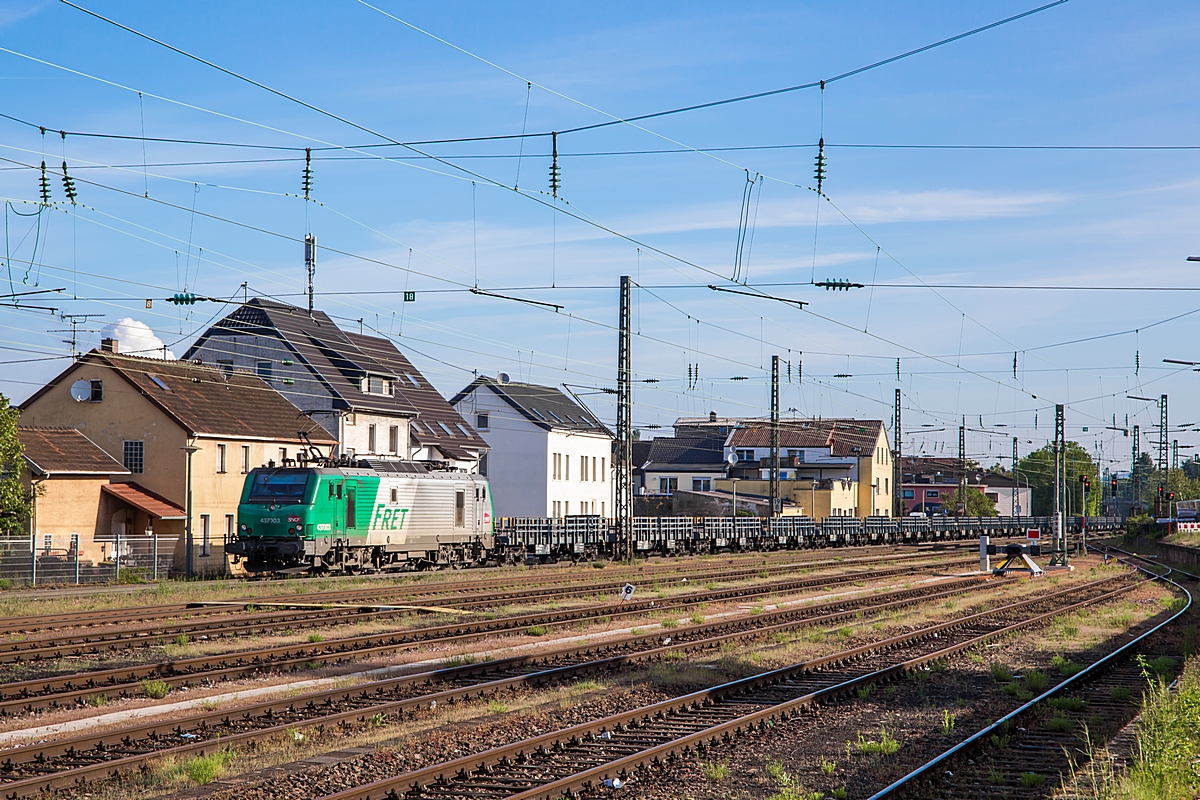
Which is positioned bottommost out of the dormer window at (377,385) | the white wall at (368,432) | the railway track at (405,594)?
the railway track at (405,594)

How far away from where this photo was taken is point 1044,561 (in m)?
51.7

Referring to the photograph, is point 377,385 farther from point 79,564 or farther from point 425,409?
point 79,564

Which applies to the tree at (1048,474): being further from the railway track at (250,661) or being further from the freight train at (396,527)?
the railway track at (250,661)

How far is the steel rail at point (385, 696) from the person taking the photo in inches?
424

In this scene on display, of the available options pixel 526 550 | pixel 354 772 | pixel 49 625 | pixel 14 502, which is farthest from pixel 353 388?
pixel 354 772

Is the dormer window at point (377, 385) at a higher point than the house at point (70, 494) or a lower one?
higher

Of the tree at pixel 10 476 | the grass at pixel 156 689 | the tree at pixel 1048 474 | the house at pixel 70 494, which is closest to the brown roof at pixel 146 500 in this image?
the house at pixel 70 494

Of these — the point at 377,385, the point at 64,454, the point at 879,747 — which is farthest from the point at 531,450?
the point at 879,747

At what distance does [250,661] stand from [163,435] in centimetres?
3026

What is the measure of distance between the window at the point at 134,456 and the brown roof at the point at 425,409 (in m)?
18.3

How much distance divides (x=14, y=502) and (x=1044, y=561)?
40.4 metres

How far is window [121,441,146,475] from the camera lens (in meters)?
44.9

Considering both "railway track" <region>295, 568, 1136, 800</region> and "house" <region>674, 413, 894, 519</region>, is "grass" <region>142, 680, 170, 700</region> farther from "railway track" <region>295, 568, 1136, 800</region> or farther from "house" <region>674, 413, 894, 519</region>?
"house" <region>674, 413, 894, 519</region>

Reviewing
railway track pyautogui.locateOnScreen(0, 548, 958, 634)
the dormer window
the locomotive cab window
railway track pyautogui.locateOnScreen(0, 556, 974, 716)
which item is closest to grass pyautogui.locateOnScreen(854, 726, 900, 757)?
railway track pyautogui.locateOnScreen(0, 556, 974, 716)
